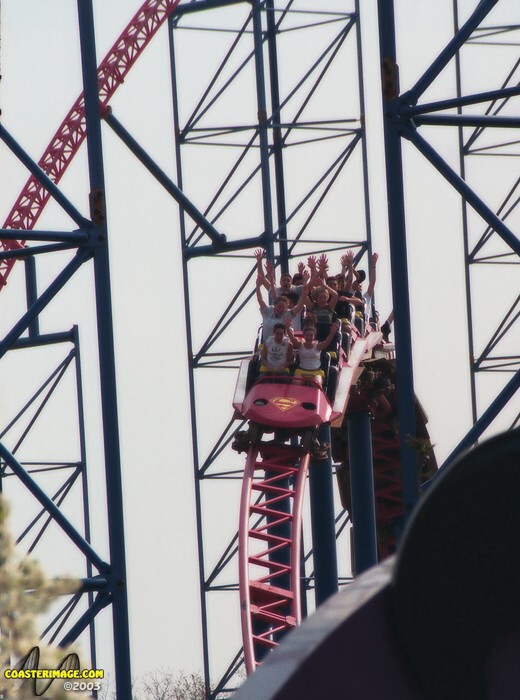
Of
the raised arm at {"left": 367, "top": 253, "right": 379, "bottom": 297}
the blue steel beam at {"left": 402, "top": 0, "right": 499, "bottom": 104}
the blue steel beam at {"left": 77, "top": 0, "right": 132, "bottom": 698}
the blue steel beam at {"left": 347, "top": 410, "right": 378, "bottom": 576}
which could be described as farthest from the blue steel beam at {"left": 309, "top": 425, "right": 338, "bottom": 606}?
the blue steel beam at {"left": 402, "top": 0, "right": 499, "bottom": 104}

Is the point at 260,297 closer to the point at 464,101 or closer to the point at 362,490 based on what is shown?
the point at 362,490

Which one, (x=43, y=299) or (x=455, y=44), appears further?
(x=43, y=299)

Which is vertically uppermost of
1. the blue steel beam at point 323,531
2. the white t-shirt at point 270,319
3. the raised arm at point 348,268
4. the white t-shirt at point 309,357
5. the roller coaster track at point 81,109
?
the roller coaster track at point 81,109

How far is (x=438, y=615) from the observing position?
248 cm

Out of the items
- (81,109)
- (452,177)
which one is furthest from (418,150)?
(81,109)

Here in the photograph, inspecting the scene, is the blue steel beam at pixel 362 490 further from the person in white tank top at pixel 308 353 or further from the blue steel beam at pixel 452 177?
the blue steel beam at pixel 452 177

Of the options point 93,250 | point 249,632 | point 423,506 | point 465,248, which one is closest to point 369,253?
point 465,248

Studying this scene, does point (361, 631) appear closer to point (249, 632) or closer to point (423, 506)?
point (423, 506)

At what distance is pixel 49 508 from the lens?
867 cm

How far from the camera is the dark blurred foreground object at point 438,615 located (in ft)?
7.93

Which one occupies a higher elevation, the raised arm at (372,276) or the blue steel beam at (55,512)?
the raised arm at (372,276)

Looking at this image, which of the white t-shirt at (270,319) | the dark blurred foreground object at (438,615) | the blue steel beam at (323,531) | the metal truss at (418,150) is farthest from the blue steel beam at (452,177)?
the dark blurred foreground object at (438,615)

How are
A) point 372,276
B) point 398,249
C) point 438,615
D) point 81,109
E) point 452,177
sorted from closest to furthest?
point 438,615 < point 452,177 < point 398,249 < point 372,276 < point 81,109

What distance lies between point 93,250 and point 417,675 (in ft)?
22.3
